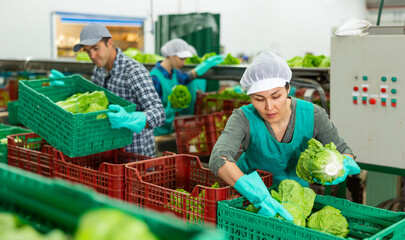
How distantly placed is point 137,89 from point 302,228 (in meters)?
1.88

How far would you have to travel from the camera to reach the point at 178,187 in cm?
273

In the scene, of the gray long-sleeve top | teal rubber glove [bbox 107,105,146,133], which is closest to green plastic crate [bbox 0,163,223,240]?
the gray long-sleeve top

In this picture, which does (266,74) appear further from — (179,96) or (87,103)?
(179,96)

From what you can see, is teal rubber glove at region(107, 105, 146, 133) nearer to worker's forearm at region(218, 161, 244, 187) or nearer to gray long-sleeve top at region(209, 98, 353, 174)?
gray long-sleeve top at region(209, 98, 353, 174)

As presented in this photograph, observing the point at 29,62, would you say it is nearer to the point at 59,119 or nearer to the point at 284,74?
the point at 59,119

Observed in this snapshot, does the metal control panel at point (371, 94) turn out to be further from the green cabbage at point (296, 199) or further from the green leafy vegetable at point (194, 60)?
the green leafy vegetable at point (194, 60)

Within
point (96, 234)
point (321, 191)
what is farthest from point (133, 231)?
point (321, 191)

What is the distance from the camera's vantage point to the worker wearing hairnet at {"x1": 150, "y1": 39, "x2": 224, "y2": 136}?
16.4ft

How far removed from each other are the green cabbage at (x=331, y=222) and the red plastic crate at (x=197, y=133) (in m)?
2.73

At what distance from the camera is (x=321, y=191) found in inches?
151

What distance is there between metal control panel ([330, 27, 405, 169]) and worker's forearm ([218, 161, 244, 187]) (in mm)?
1679

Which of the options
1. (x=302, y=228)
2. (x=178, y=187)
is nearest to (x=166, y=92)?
(x=178, y=187)

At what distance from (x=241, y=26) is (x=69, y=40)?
17.9 feet

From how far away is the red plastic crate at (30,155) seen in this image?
9.65 ft
